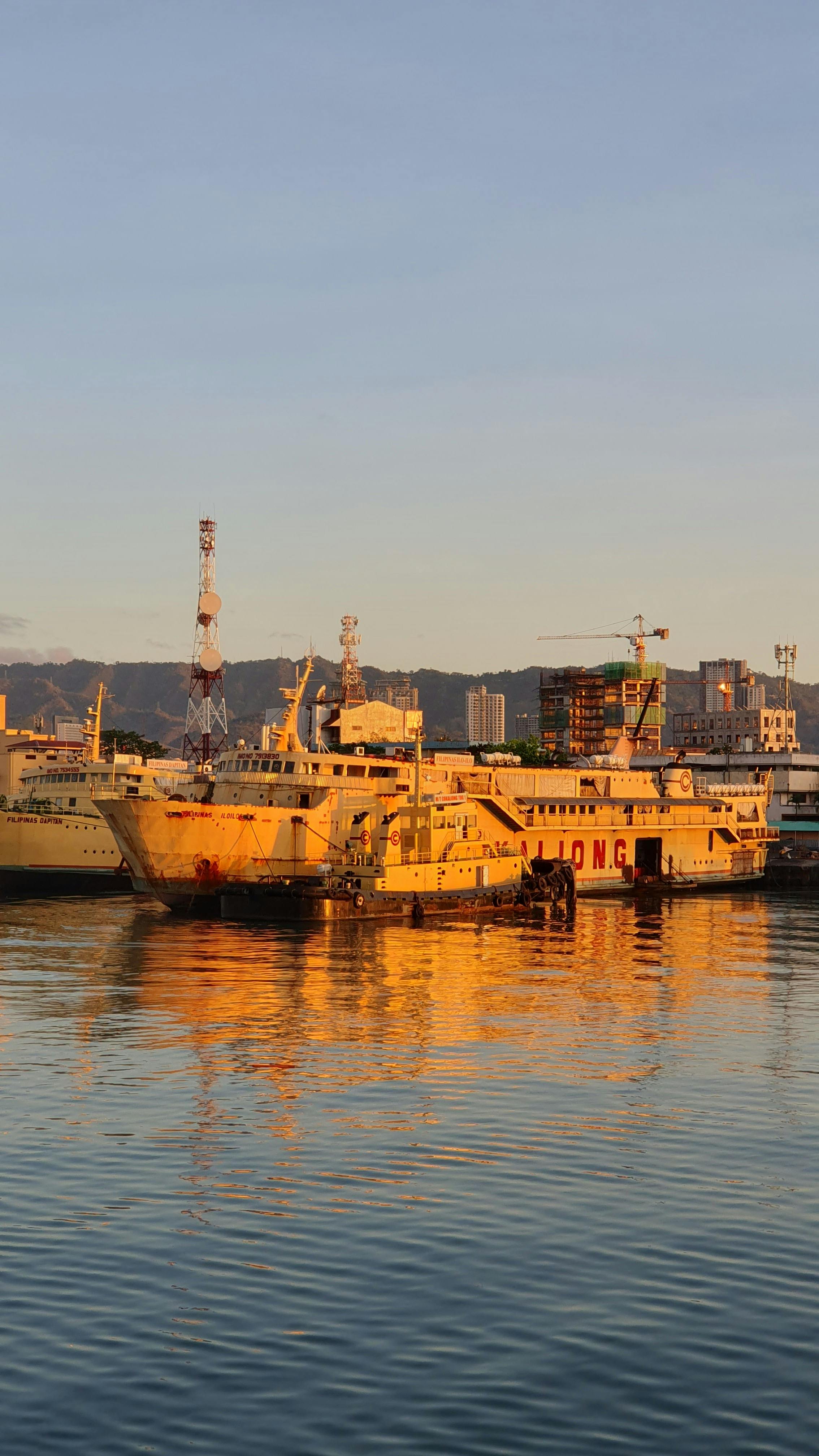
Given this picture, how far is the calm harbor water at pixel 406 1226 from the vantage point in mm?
15961

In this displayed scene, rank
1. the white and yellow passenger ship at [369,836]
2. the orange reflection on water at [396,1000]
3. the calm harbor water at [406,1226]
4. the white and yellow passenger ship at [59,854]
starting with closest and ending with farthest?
the calm harbor water at [406,1226]
the orange reflection on water at [396,1000]
the white and yellow passenger ship at [369,836]
the white and yellow passenger ship at [59,854]

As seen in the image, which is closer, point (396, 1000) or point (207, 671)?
point (396, 1000)

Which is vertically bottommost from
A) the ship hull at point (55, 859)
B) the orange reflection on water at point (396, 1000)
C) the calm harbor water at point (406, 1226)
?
the calm harbor water at point (406, 1226)

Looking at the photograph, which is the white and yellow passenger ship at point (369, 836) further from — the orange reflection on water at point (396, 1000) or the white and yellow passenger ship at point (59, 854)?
the white and yellow passenger ship at point (59, 854)

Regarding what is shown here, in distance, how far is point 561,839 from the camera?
338 ft

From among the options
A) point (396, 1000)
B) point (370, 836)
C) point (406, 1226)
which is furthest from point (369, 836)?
point (406, 1226)

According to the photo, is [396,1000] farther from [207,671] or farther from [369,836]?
[207,671]

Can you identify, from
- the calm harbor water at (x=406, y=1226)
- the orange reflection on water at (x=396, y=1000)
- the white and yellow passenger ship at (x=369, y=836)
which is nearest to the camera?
the calm harbor water at (x=406, y=1226)

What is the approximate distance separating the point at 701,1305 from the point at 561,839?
275 feet

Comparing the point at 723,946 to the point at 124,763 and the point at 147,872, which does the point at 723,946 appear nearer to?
the point at 147,872

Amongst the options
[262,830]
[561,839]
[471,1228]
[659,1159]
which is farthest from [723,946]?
[471,1228]

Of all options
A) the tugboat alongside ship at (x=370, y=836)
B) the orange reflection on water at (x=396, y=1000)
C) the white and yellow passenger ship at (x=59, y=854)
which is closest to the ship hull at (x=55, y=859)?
the white and yellow passenger ship at (x=59, y=854)

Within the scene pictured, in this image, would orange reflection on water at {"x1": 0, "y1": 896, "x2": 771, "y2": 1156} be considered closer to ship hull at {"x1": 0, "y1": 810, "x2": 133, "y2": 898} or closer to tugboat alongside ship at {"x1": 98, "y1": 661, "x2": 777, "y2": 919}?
tugboat alongside ship at {"x1": 98, "y1": 661, "x2": 777, "y2": 919}

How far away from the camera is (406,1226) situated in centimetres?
2267
